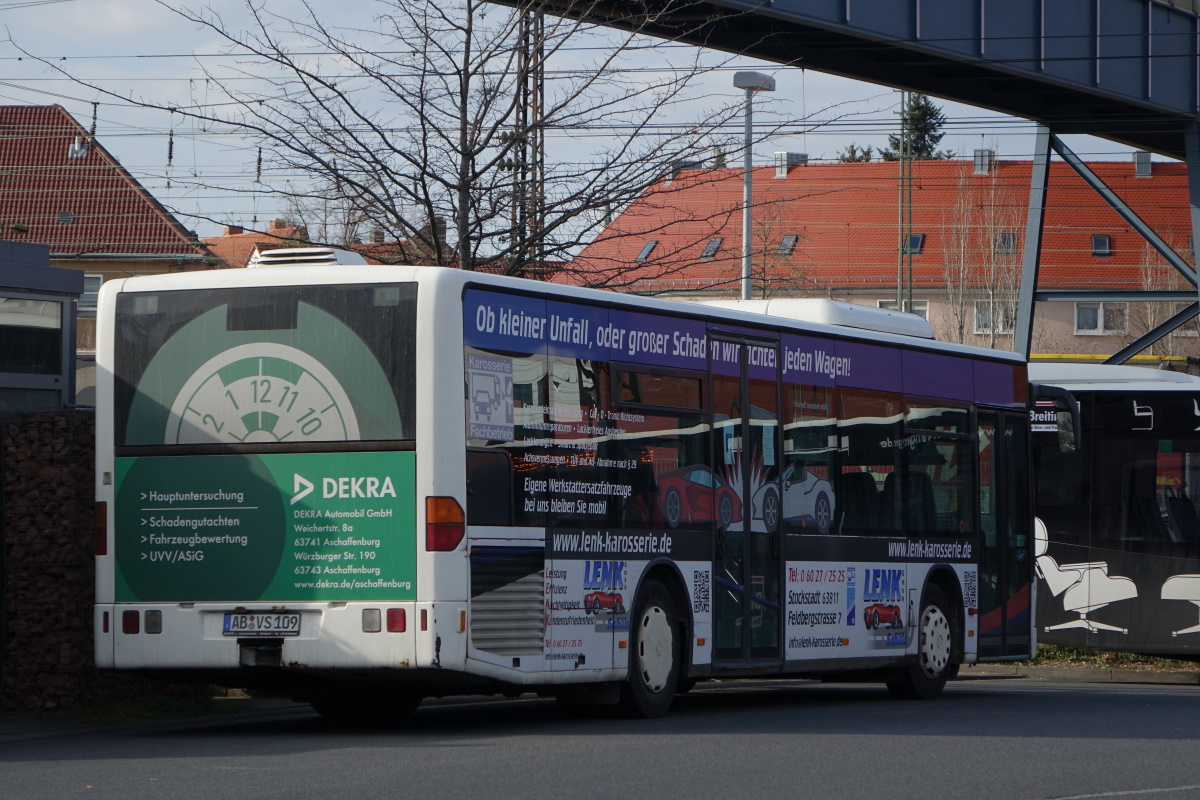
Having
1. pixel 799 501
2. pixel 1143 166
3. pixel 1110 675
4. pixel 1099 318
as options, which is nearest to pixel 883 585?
pixel 799 501

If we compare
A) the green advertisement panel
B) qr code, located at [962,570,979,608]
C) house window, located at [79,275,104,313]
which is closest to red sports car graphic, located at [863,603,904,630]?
qr code, located at [962,570,979,608]

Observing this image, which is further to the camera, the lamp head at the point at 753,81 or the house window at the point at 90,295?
the house window at the point at 90,295

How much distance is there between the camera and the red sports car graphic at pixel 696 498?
12305mm

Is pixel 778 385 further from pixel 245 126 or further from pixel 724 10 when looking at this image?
pixel 724 10

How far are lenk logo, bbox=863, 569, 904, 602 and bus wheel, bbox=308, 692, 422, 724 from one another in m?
3.96

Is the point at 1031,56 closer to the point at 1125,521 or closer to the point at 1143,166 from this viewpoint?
the point at 1125,521

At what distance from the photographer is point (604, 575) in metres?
11.6

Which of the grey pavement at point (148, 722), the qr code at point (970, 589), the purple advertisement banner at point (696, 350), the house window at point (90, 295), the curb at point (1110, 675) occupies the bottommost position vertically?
the curb at point (1110, 675)

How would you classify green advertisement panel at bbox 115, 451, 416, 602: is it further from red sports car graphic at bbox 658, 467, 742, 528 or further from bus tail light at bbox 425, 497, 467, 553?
red sports car graphic at bbox 658, 467, 742, 528

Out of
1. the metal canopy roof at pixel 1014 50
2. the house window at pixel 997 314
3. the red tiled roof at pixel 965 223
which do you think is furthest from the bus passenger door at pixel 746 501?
the house window at pixel 997 314

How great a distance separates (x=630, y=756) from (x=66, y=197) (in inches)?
2131

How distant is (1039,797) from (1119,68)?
19507 millimetres

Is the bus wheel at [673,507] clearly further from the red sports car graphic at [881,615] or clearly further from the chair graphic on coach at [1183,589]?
the chair graphic on coach at [1183,589]

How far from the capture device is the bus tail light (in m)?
10.3
